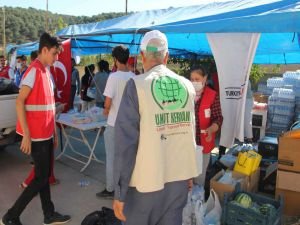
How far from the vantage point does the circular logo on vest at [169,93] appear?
1817 mm

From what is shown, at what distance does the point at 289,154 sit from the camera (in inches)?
138

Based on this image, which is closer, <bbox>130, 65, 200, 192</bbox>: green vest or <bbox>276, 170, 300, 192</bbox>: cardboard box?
<bbox>130, 65, 200, 192</bbox>: green vest

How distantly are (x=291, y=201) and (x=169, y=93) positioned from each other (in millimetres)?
2540

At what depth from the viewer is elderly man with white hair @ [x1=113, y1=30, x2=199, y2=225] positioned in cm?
181

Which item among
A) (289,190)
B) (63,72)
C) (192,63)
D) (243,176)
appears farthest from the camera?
(192,63)

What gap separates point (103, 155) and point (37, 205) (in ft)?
6.77

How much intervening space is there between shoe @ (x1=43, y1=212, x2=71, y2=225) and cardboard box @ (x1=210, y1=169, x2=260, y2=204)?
1.56 metres

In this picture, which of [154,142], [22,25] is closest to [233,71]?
[154,142]

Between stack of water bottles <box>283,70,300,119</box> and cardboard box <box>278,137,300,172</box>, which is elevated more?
stack of water bottles <box>283,70,300,119</box>

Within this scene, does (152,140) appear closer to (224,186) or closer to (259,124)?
(224,186)

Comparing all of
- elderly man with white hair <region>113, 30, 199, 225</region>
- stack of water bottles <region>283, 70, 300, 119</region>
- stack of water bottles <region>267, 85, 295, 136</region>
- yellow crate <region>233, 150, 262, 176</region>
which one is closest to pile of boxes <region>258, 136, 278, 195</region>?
yellow crate <region>233, 150, 262, 176</region>

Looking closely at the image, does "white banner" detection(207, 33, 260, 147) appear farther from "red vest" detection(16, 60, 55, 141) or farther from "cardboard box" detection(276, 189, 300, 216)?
"red vest" detection(16, 60, 55, 141)

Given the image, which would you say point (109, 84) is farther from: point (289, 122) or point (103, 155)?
point (289, 122)

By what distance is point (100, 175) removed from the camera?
4828 millimetres
